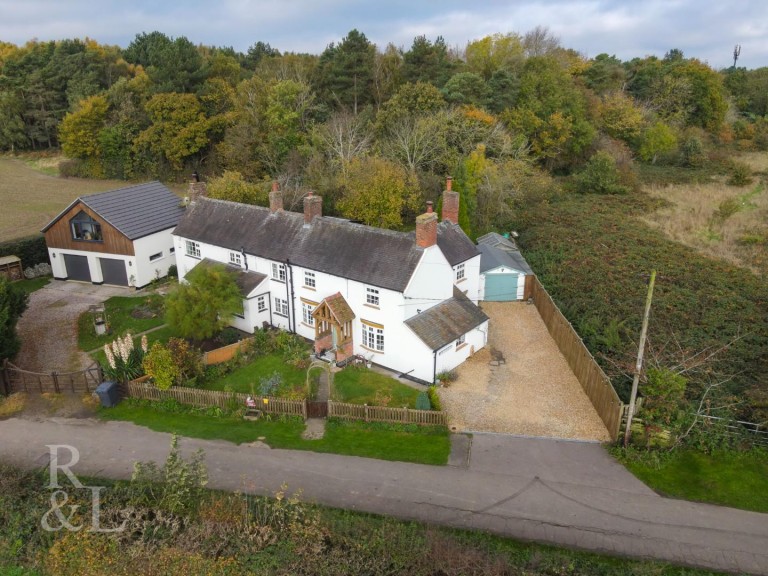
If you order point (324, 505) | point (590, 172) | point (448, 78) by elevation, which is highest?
point (448, 78)

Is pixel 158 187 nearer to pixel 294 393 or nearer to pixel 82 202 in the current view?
pixel 82 202

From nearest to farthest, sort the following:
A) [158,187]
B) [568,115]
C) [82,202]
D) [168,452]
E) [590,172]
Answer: [168,452] < [82,202] < [158,187] < [590,172] < [568,115]

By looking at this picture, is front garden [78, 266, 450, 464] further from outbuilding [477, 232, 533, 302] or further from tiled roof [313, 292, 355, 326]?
outbuilding [477, 232, 533, 302]

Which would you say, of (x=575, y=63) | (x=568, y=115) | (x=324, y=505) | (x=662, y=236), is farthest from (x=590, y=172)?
(x=324, y=505)

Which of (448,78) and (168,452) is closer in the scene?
(168,452)

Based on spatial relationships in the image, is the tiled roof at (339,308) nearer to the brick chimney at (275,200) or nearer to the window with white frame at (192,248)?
the brick chimney at (275,200)

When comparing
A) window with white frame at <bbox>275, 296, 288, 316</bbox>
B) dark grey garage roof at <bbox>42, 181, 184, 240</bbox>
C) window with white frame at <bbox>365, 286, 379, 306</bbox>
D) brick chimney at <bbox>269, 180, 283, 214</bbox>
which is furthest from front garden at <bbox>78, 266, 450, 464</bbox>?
dark grey garage roof at <bbox>42, 181, 184, 240</bbox>

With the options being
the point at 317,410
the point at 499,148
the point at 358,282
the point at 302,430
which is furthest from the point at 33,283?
the point at 499,148

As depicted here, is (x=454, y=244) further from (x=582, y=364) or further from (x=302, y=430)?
(x=302, y=430)
